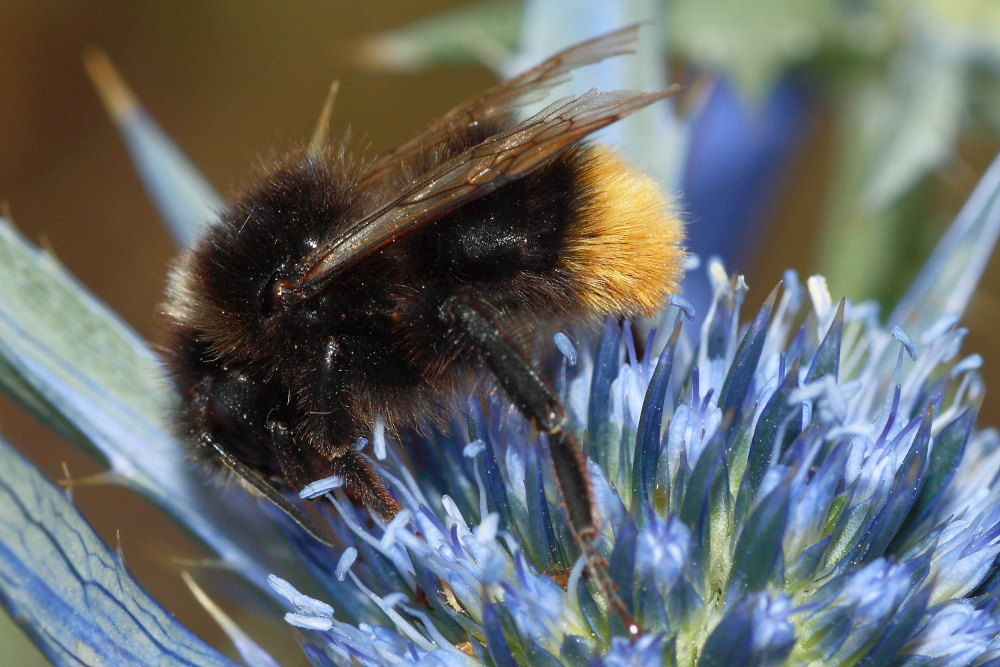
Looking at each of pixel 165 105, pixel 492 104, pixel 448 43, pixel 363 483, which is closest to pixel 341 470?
pixel 363 483

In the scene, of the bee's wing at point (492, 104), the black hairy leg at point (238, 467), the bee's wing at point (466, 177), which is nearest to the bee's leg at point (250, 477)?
the black hairy leg at point (238, 467)

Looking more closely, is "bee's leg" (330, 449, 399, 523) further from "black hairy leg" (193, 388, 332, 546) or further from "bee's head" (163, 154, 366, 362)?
"bee's head" (163, 154, 366, 362)

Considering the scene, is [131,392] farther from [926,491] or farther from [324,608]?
[926,491]

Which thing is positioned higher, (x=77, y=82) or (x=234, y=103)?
(x=234, y=103)

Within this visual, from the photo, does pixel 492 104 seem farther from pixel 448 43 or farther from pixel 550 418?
pixel 448 43

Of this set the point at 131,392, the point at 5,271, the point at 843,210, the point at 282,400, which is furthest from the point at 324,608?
the point at 843,210

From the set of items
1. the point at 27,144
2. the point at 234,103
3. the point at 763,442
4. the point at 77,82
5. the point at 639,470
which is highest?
the point at 234,103
